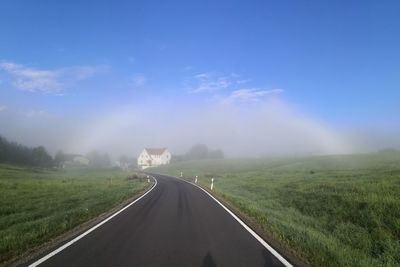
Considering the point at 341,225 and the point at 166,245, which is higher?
the point at 166,245

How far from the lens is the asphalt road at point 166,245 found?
7.67 metres

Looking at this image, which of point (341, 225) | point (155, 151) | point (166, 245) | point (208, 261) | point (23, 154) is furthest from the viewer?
point (155, 151)

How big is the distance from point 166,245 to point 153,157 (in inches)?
6850

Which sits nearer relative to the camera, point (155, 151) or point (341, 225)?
point (341, 225)

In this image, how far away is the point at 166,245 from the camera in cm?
930

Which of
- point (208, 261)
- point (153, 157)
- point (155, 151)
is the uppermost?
point (155, 151)

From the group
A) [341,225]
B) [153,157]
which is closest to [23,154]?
[153,157]

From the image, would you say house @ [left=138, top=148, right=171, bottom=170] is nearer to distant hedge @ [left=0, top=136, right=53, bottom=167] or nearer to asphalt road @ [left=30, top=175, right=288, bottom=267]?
distant hedge @ [left=0, top=136, right=53, bottom=167]

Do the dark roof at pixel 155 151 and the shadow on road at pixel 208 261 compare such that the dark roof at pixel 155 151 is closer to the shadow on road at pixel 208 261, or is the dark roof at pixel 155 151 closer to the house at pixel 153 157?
the house at pixel 153 157

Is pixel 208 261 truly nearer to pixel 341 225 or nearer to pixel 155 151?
pixel 341 225

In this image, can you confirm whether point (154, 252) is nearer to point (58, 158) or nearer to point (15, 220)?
point (15, 220)

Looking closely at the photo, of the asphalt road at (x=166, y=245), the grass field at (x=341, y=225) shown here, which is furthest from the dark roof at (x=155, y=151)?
the asphalt road at (x=166, y=245)

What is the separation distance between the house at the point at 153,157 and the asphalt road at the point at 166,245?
167459mm

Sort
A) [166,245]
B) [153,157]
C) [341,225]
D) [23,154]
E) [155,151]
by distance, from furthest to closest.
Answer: [155,151] < [153,157] < [23,154] < [341,225] < [166,245]
